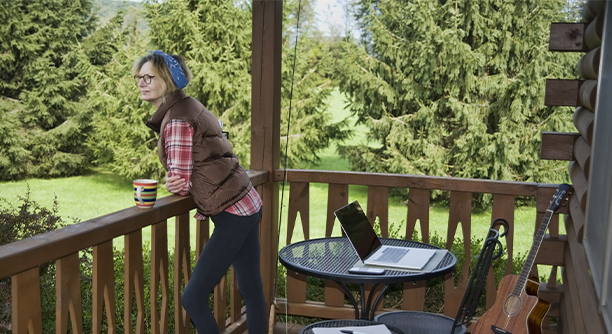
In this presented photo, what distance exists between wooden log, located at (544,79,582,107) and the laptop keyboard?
3.62 ft

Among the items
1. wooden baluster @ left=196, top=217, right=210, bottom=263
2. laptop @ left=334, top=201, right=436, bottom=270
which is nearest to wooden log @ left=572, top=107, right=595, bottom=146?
laptop @ left=334, top=201, right=436, bottom=270

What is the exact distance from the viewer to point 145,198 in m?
2.19

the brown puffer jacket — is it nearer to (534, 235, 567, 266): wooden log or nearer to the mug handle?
the mug handle

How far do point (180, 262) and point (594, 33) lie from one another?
6.18ft

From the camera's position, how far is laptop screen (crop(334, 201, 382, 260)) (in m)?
2.37

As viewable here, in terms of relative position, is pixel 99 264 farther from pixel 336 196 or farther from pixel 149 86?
pixel 336 196

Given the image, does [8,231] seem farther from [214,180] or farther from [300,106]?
[300,106]

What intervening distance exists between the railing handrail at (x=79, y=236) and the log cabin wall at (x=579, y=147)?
1.41m

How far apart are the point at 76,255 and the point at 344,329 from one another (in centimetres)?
86

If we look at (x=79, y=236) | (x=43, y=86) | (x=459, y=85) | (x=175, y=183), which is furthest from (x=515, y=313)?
(x=43, y=86)

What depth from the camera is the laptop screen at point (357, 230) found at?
2371 millimetres

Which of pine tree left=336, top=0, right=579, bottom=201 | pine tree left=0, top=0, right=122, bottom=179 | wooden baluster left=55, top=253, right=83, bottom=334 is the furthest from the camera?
pine tree left=0, top=0, right=122, bottom=179

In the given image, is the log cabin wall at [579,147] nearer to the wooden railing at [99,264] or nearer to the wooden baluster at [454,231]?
the wooden baluster at [454,231]

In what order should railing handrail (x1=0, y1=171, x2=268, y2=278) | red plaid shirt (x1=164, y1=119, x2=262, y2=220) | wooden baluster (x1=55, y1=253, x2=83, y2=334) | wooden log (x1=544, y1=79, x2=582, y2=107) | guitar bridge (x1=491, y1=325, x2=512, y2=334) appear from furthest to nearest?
wooden log (x1=544, y1=79, x2=582, y2=107) < guitar bridge (x1=491, y1=325, x2=512, y2=334) < red plaid shirt (x1=164, y1=119, x2=262, y2=220) < wooden baluster (x1=55, y1=253, x2=83, y2=334) < railing handrail (x1=0, y1=171, x2=268, y2=278)
